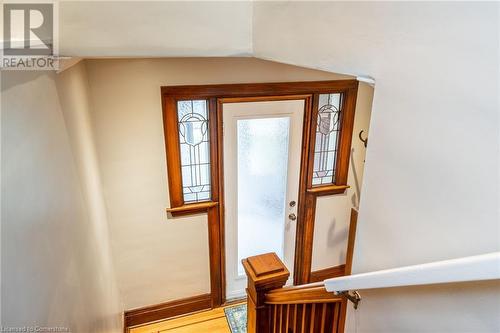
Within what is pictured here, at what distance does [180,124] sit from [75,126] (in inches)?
34.1

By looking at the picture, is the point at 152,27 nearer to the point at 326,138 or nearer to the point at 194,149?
the point at 194,149

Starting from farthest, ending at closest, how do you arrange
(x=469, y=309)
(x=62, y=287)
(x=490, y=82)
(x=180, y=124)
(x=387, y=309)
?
(x=180, y=124) < (x=62, y=287) < (x=387, y=309) < (x=469, y=309) < (x=490, y=82)

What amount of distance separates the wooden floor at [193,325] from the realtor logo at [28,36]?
2.35 m

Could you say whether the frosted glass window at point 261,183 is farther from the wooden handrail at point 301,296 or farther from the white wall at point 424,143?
Answer: the white wall at point 424,143

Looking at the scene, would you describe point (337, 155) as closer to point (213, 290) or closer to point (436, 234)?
point (213, 290)

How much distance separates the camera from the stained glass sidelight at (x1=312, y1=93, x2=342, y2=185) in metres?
2.82

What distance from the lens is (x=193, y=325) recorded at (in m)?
2.98

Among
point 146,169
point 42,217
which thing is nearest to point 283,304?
point 42,217

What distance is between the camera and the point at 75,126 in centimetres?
173

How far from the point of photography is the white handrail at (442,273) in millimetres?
559

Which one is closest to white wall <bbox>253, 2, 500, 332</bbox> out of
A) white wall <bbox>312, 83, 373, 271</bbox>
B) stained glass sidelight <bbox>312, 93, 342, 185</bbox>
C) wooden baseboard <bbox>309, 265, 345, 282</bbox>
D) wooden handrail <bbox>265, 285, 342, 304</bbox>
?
wooden handrail <bbox>265, 285, 342, 304</bbox>

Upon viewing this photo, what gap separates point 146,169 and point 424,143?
208 centimetres

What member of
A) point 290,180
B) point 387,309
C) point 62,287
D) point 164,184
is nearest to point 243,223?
point 290,180

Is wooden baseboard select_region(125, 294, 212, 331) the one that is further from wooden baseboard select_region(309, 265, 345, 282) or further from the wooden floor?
wooden baseboard select_region(309, 265, 345, 282)
